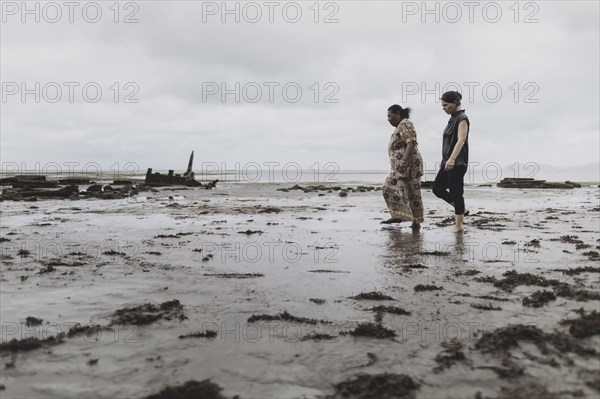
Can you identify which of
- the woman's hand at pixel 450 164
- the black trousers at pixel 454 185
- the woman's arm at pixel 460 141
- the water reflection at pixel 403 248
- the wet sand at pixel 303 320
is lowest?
the wet sand at pixel 303 320

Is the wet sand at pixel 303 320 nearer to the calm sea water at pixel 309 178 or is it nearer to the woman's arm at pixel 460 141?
the woman's arm at pixel 460 141

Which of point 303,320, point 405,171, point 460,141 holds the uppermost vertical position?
point 460,141

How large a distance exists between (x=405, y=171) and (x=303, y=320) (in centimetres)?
649

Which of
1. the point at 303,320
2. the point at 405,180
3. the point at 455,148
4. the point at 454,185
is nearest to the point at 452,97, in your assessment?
the point at 455,148

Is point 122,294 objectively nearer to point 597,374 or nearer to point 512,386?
point 512,386

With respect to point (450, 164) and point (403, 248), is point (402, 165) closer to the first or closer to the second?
point (450, 164)

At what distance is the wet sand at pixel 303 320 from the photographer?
2.45 m

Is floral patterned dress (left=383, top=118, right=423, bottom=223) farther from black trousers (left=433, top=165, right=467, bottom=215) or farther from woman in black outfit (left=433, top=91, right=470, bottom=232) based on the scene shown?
woman in black outfit (left=433, top=91, right=470, bottom=232)

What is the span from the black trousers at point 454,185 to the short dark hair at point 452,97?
122 cm

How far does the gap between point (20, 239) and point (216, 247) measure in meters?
3.71

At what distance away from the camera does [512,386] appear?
7.64 feet

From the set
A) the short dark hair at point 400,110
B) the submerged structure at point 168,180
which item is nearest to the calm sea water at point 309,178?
the submerged structure at point 168,180

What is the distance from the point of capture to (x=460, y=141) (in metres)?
8.02

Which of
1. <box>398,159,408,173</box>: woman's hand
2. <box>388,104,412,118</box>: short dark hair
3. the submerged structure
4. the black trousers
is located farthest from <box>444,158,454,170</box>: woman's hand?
the submerged structure
